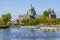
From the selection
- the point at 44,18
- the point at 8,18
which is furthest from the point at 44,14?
the point at 8,18

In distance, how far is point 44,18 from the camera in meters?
52.8

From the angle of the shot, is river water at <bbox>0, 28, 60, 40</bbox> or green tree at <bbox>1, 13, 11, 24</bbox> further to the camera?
green tree at <bbox>1, 13, 11, 24</bbox>

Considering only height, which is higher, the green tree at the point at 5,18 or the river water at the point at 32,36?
the river water at the point at 32,36

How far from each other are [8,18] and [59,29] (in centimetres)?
2353

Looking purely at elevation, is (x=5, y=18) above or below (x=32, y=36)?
below

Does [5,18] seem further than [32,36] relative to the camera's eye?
Yes

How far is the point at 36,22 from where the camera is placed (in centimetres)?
5331

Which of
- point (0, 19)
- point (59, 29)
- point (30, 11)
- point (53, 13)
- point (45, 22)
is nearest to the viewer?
point (59, 29)

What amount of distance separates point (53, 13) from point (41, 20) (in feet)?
34.7

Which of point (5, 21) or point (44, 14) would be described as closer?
point (5, 21)

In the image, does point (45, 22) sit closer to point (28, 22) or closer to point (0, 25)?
point (28, 22)

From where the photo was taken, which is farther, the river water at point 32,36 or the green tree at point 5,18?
the green tree at point 5,18

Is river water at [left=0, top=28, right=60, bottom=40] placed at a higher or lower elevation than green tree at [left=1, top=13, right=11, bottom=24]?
higher

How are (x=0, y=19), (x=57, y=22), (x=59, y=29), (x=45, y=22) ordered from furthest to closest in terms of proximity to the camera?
(x=0, y=19) < (x=45, y=22) < (x=57, y=22) < (x=59, y=29)
